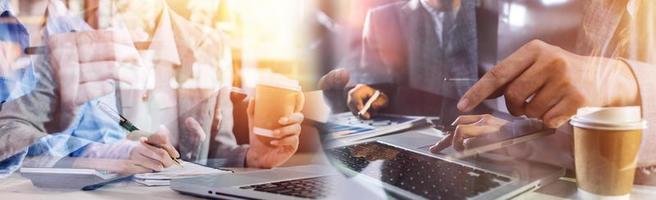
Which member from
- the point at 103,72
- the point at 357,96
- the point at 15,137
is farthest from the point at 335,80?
the point at 15,137

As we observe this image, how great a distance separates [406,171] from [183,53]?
0.46 metres

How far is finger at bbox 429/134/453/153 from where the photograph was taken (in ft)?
3.08

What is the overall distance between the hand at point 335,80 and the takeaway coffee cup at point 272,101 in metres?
0.05

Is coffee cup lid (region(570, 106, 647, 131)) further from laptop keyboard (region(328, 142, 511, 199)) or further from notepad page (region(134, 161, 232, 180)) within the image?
notepad page (region(134, 161, 232, 180))

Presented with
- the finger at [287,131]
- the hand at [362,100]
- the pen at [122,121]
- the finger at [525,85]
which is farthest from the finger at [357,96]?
the pen at [122,121]

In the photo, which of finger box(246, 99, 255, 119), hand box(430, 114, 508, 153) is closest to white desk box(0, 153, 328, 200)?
finger box(246, 99, 255, 119)

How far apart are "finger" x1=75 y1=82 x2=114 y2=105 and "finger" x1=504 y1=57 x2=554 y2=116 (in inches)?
28.5

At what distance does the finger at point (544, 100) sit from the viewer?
880 mm

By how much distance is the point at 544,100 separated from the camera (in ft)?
2.90

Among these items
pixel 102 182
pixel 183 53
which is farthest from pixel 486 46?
pixel 102 182

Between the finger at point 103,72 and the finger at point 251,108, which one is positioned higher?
the finger at point 103,72

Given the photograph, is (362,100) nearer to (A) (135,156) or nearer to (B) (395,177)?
(B) (395,177)

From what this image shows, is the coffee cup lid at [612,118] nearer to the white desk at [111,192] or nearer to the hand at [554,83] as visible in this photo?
the hand at [554,83]

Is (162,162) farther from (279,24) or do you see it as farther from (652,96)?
(652,96)
